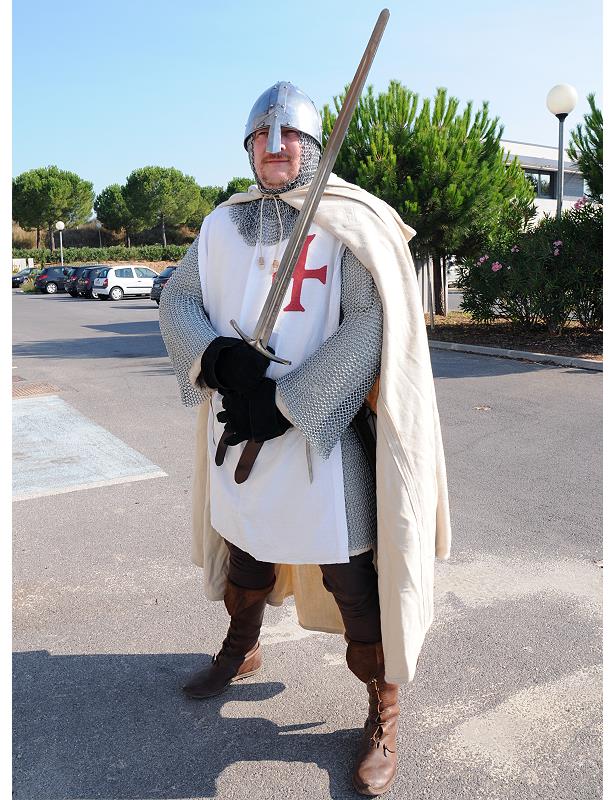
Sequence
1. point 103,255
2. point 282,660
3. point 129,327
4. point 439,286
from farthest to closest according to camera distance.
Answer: point 103,255 → point 439,286 → point 129,327 → point 282,660

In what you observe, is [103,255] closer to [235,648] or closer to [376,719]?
[235,648]

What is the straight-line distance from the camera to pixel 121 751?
2373mm

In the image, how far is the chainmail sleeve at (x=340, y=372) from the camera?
82.1 inches

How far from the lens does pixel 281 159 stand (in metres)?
2.22

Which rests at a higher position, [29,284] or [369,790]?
[29,284]

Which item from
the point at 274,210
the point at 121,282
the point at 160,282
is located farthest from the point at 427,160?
the point at 121,282

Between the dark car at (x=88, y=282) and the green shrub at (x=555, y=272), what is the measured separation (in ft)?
67.9

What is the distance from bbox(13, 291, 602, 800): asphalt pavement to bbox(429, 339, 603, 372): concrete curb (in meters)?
4.66

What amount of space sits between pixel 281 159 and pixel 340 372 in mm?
680

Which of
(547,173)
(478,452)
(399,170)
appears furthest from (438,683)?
(547,173)

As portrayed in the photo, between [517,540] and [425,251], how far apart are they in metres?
11.8

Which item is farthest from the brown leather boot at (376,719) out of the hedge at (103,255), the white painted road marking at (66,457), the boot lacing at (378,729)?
the hedge at (103,255)

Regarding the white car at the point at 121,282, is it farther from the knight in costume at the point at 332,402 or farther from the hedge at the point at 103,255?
the knight in costume at the point at 332,402

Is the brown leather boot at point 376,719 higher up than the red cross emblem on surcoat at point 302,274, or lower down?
lower down
